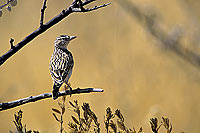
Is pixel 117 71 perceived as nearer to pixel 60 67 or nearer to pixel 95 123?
pixel 60 67

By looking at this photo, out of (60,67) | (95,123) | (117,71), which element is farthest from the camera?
(117,71)

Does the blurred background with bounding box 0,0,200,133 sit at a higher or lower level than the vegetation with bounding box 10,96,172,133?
higher

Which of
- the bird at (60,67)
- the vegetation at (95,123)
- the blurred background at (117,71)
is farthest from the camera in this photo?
the blurred background at (117,71)

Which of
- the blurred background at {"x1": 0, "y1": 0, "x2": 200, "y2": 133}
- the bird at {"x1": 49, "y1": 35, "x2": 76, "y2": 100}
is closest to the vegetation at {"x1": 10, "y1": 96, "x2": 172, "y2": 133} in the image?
the bird at {"x1": 49, "y1": 35, "x2": 76, "y2": 100}

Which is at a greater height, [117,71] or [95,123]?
[117,71]

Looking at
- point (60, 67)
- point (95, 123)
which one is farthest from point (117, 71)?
point (95, 123)

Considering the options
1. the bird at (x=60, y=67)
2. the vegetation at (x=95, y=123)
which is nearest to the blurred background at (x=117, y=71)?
the bird at (x=60, y=67)

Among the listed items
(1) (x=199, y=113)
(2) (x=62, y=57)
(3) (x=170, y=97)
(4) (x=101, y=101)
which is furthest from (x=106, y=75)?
(2) (x=62, y=57)

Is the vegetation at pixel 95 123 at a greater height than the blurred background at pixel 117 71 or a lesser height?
lesser

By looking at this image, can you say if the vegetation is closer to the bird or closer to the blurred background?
the bird

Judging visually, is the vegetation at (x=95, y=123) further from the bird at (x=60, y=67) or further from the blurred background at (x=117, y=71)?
the blurred background at (x=117, y=71)

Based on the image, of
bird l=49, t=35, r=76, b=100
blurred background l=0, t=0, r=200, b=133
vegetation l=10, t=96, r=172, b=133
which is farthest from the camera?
blurred background l=0, t=0, r=200, b=133

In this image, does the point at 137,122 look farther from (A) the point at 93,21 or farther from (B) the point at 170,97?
(A) the point at 93,21

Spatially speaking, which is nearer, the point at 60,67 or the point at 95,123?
the point at 95,123
